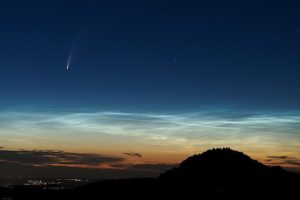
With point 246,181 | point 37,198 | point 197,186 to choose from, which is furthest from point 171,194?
point 37,198

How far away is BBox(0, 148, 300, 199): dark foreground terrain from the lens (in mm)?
75188

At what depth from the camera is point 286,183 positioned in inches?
3137

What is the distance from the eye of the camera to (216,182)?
8162cm

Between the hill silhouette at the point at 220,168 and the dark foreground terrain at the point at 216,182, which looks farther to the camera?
the hill silhouette at the point at 220,168

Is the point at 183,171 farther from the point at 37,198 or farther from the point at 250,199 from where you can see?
the point at 37,198

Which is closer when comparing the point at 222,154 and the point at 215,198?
the point at 215,198

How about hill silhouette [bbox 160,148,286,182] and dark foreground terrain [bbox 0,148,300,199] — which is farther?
hill silhouette [bbox 160,148,286,182]

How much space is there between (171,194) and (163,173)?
1996 cm

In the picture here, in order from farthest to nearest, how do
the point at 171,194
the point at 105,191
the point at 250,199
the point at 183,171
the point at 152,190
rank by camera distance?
1. the point at 105,191
2. the point at 183,171
3. the point at 152,190
4. the point at 171,194
5. the point at 250,199

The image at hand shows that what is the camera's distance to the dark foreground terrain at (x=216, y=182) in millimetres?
75188

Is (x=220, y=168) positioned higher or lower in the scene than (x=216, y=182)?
higher

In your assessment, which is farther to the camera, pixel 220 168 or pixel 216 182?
pixel 220 168

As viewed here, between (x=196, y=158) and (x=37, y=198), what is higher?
(x=196, y=158)

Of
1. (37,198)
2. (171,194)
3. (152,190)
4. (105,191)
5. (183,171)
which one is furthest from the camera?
(37,198)
